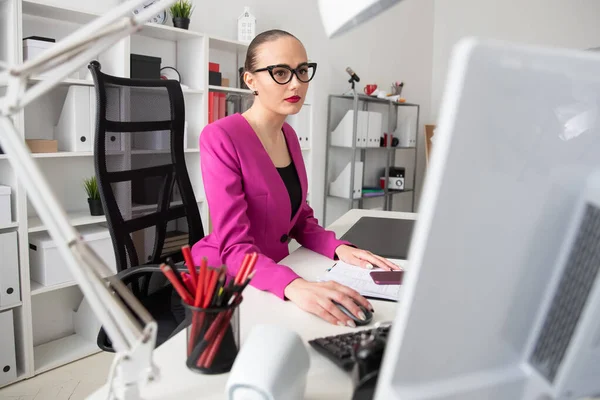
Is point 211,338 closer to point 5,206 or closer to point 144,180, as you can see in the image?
point 144,180

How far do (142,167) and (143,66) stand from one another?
4.43 ft

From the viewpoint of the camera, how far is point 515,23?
5.17 meters

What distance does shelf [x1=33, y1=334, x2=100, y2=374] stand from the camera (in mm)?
2455

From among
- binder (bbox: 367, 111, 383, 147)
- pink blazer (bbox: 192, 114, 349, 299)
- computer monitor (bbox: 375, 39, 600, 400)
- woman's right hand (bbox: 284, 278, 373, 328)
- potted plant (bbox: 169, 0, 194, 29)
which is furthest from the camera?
binder (bbox: 367, 111, 383, 147)

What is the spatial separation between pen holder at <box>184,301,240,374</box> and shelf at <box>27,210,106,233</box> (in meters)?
1.83

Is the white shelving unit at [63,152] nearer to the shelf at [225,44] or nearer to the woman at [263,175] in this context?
the shelf at [225,44]

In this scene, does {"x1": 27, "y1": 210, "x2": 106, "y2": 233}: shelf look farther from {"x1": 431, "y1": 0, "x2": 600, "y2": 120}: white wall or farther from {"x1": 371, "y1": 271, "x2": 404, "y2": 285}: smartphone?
{"x1": 431, "y1": 0, "x2": 600, "y2": 120}: white wall

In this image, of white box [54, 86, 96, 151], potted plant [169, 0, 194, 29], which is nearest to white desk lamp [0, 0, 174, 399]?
white box [54, 86, 96, 151]

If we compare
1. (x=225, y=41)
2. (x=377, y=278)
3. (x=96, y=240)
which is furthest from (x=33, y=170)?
(x=225, y=41)

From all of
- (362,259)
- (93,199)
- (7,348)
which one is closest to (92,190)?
(93,199)

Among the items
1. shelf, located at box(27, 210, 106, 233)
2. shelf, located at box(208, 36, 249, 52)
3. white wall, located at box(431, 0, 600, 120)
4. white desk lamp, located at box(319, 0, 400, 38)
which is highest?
white wall, located at box(431, 0, 600, 120)

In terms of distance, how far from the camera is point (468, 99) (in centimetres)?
38

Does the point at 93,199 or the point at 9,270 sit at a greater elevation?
the point at 93,199

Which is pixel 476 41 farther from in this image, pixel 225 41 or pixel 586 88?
pixel 225 41
